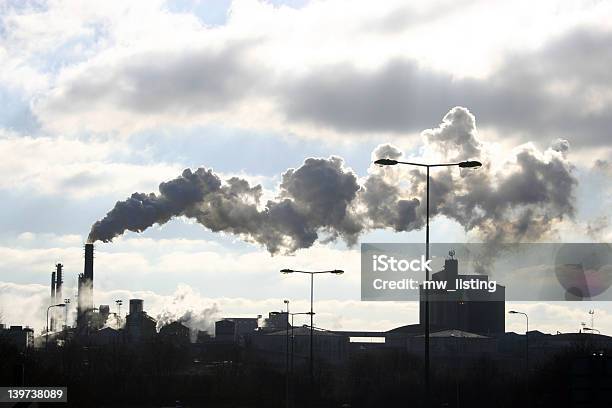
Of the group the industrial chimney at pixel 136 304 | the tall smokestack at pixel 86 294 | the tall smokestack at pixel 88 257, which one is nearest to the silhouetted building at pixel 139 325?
the industrial chimney at pixel 136 304

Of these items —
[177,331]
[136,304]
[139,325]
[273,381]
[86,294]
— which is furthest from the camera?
[136,304]

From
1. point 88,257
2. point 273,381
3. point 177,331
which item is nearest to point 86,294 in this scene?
point 88,257

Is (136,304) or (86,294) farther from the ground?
(86,294)

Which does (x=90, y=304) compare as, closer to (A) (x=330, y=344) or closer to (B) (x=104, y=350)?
(B) (x=104, y=350)

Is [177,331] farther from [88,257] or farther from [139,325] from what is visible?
[88,257]

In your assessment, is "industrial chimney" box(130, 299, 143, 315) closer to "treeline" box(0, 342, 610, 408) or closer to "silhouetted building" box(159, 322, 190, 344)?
"silhouetted building" box(159, 322, 190, 344)

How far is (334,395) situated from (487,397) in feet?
51.7

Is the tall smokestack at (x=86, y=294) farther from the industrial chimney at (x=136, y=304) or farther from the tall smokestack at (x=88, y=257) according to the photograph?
the industrial chimney at (x=136, y=304)

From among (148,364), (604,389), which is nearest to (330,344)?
(148,364)

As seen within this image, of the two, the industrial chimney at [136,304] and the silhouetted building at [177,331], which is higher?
the industrial chimney at [136,304]

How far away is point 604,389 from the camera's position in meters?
20.8

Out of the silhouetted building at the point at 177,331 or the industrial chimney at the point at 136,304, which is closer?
the silhouetted building at the point at 177,331

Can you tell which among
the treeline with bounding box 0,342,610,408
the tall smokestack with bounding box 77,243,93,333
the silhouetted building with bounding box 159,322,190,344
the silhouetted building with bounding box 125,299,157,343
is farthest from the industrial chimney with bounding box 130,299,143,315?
the treeline with bounding box 0,342,610,408

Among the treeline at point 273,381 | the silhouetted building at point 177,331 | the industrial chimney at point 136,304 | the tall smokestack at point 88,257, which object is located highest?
the tall smokestack at point 88,257
